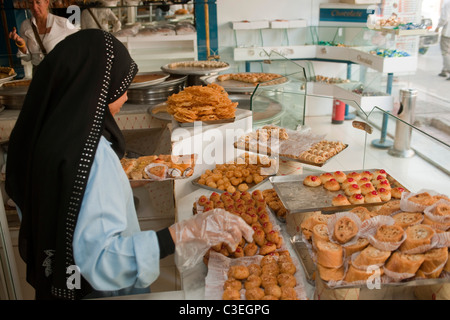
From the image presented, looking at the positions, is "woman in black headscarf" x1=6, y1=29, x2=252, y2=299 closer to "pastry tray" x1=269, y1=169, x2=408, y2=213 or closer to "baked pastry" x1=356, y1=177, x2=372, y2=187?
"pastry tray" x1=269, y1=169, x2=408, y2=213

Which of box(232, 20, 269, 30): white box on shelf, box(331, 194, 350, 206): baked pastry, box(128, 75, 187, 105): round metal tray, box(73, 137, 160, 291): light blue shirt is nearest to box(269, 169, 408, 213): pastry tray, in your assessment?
box(331, 194, 350, 206): baked pastry

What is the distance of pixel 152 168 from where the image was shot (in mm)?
2404

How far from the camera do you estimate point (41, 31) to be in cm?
448

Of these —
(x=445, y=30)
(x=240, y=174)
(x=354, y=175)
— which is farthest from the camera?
(x=445, y=30)

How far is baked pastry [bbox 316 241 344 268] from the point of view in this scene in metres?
1.46

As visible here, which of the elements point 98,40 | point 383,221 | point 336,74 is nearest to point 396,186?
point 383,221

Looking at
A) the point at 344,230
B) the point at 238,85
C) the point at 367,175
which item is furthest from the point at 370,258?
the point at 238,85

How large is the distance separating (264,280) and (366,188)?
2.71 ft

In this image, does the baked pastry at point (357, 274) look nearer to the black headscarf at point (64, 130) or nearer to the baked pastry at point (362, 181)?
the baked pastry at point (362, 181)

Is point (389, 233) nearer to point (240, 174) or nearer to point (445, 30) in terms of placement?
point (240, 174)

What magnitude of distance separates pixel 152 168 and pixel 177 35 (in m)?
3.74

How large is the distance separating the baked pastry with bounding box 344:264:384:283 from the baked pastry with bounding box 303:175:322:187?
31.8 inches

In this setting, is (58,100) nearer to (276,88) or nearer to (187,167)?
(187,167)

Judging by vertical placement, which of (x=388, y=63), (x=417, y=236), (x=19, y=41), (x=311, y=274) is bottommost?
(x=311, y=274)
